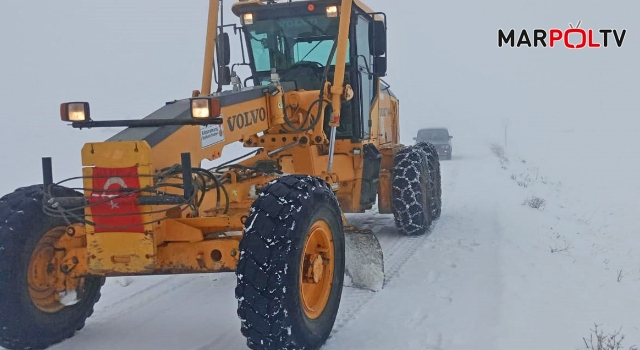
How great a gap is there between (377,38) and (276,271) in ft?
14.1

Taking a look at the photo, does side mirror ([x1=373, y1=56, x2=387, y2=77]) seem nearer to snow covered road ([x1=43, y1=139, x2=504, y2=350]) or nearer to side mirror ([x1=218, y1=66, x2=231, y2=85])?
side mirror ([x1=218, y1=66, x2=231, y2=85])

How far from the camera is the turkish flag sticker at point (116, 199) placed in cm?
386

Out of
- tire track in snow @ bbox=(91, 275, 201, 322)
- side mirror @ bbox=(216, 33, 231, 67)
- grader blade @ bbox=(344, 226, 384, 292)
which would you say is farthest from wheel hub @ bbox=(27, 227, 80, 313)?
side mirror @ bbox=(216, 33, 231, 67)

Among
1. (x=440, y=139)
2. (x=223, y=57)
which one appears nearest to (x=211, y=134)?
(x=223, y=57)

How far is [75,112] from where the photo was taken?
4234 mm

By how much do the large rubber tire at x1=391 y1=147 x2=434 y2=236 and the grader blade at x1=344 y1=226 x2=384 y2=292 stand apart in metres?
2.37

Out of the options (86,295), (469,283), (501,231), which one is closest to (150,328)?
(86,295)

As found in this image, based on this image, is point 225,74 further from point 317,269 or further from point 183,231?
point 317,269

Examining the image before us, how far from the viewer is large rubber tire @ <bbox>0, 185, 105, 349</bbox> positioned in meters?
4.06

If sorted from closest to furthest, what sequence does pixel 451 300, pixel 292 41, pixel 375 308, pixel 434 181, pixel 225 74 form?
pixel 375 308 < pixel 451 300 < pixel 225 74 < pixel 292 41 < pixel 434 181

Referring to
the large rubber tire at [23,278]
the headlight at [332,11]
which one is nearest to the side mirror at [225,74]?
the headlight at [332,11]

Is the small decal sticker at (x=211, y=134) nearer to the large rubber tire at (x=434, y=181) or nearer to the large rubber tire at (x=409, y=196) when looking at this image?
the large rubber tire at (x=409, y=196)

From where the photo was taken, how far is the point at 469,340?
4.24 meters

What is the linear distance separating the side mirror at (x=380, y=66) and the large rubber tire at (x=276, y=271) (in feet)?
Answer: 13.0
